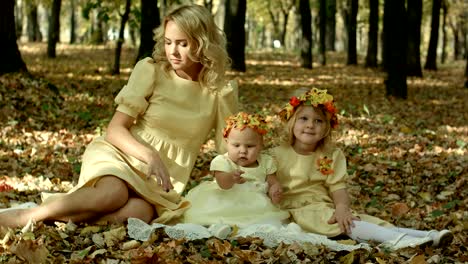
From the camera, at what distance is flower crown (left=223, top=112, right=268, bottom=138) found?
4.74 metres

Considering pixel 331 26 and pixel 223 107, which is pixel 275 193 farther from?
pixel 331 26

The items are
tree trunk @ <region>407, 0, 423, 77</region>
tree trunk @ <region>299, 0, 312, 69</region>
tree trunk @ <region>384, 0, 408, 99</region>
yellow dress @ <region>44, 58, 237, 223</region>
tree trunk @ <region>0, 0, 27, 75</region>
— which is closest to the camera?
yellow dress @ <region>44, 58, 237, 223</region>

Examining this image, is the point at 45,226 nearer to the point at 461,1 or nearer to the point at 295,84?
the point at 295,84

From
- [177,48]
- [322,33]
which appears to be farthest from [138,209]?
[322,33]

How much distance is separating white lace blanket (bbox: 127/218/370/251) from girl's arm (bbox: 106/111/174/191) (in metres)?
0.31

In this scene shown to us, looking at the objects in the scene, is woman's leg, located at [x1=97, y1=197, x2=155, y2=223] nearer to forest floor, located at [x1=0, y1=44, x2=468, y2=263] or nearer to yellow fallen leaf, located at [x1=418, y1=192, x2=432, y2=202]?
forest floor, located at [x1=0, y1=44, x2=468, y2=263]

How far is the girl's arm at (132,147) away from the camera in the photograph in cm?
443

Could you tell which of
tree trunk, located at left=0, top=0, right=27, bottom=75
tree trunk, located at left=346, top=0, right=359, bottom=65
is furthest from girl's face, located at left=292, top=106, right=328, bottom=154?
tree trunk, located at left=346, top=0, right=359, bottom=65

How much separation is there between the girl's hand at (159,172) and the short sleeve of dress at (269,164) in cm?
79

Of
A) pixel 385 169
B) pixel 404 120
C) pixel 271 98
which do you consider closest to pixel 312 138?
pixel 385 169

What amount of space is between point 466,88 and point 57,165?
46.1ft

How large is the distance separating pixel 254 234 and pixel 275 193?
1.42ft

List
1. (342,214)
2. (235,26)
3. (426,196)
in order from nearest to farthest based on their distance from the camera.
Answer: (342,214)
(426,196)
(235,26)

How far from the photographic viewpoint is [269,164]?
16.2 ft
